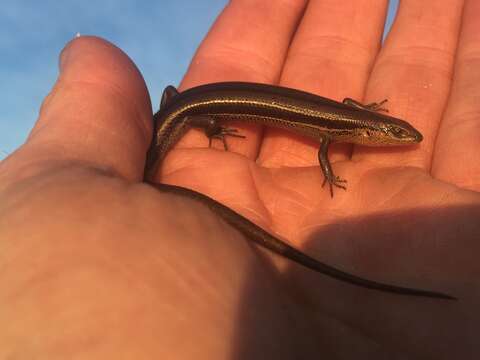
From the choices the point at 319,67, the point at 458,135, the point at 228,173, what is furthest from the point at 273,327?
the point at 319,67

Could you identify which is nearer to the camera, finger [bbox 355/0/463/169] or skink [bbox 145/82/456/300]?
finger [bbox 355/0/463/169]

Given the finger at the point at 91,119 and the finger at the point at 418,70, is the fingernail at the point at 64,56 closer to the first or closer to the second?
the finger at the point at 91,119

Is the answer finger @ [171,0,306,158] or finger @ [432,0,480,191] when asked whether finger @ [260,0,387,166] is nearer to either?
finger @ [171,0,306,158]

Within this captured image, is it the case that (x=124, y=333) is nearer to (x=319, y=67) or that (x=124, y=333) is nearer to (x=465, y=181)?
(x=465, y=181)

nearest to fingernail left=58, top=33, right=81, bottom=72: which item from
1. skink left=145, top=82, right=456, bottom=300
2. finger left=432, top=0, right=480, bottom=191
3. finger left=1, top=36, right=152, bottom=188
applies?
finger left=1, top=36, right=152, bottom=188

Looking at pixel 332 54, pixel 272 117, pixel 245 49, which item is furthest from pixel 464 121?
pixel 245 49

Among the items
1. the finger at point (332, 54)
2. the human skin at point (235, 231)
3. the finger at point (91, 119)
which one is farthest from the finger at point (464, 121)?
the finger at point (91, 119)
